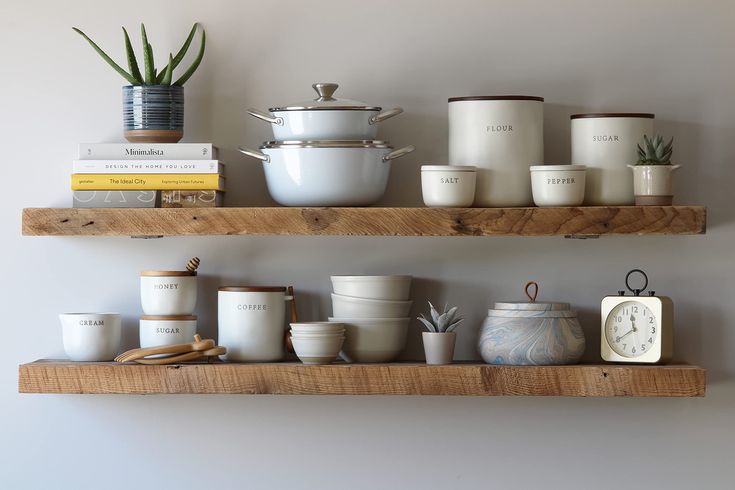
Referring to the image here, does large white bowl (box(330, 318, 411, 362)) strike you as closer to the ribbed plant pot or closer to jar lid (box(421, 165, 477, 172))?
jar lid (box(421, 165, 477, 172))

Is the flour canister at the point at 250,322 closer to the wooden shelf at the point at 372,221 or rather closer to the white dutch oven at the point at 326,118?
the wooden shelf at the point at 372,221

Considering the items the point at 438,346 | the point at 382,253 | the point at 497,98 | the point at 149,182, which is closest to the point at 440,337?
the point at 438,346

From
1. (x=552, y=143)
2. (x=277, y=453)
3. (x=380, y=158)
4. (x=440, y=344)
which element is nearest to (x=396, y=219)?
(x=380, y=158)

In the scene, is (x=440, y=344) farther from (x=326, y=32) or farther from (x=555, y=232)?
(x=326, y=32)

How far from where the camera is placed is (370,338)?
6.29 ft

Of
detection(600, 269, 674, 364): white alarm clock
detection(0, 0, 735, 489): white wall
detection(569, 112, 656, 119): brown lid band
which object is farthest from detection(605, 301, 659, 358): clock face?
detection(569, 112, 656, 119): brown lid band

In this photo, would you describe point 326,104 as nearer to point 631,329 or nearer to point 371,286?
point 371,286

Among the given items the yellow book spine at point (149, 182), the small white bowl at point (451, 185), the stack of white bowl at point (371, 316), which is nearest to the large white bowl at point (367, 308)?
the stack of white bowl at point (371, 316)

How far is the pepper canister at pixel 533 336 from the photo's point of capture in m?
1.87

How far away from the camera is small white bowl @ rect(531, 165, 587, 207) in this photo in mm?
1814

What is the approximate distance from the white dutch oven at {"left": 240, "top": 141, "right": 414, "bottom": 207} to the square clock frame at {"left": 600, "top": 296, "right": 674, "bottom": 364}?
1.62 feet

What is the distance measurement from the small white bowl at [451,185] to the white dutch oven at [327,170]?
9 cm

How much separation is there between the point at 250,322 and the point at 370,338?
0.77 feet

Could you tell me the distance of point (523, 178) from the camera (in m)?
1.88
